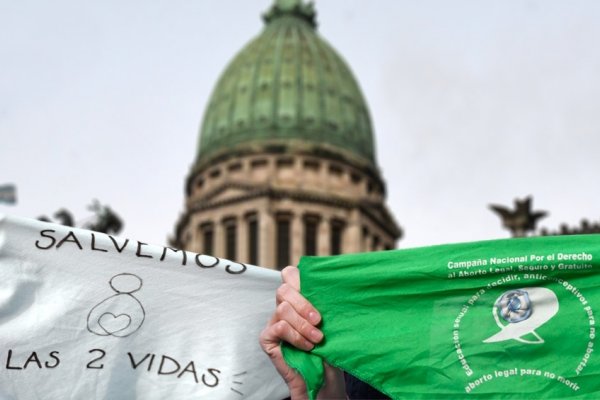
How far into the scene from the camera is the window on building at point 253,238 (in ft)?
173

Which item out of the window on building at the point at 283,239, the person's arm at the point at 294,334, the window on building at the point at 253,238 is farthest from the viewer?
the window on building at the point at 283,239

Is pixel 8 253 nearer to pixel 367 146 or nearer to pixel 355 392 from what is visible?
pixel 355 392

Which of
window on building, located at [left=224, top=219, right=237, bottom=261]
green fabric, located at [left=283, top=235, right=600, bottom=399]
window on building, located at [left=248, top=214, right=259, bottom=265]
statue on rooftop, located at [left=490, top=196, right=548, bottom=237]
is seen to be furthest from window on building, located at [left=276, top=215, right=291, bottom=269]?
green fabric, located at [left=283, top=235, right=600, bottom=399]

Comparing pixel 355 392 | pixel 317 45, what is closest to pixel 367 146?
pixel 317 45

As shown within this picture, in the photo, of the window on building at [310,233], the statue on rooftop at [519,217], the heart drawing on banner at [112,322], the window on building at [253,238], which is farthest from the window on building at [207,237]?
the heart drawing on banner at [112,322]

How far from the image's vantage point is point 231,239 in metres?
53.6

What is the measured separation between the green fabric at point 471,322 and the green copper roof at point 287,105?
50.2 metres

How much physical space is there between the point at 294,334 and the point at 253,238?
47.9m

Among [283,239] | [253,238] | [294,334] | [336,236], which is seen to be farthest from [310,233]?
[294,334]

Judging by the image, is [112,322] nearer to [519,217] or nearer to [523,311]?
[523,311]

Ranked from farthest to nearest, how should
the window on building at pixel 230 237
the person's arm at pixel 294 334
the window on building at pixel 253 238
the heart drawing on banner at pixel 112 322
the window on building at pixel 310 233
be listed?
the window on building at pixel 310 233, the window on building at pixel 230 237, the window on building at pixel 253 238, the heart drawing on banner at pixel 112 322, the person's arm at pixel 294 334

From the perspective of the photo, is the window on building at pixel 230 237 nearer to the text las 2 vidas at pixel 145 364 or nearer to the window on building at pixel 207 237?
the window on building at pixel 207 237

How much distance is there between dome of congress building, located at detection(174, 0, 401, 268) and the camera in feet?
175

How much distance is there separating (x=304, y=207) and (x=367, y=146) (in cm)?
650
